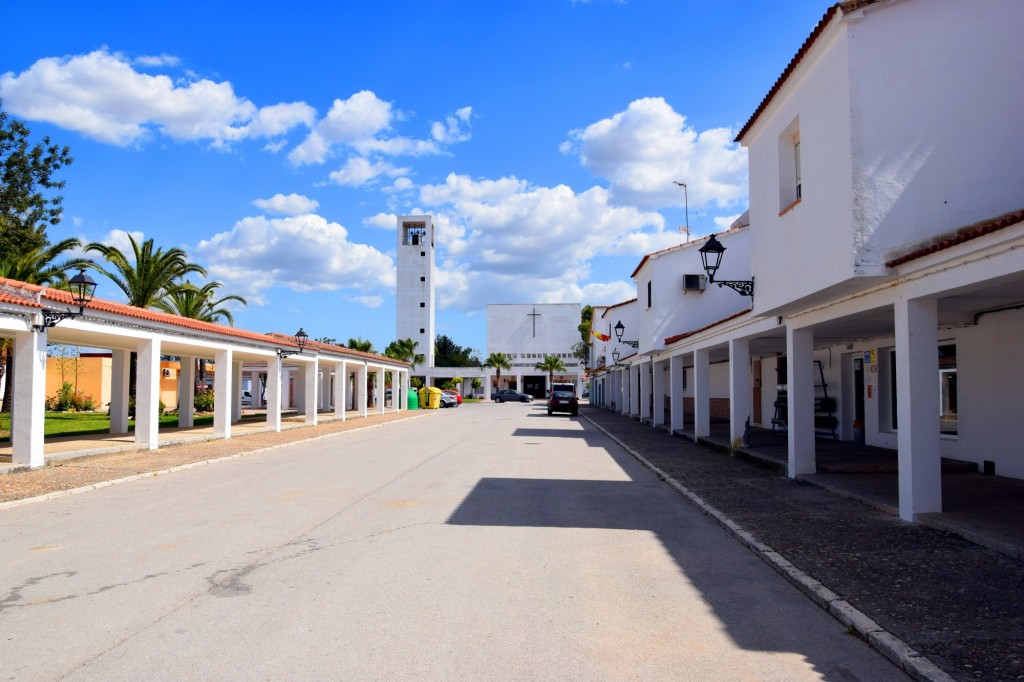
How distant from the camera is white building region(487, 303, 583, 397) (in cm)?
10231

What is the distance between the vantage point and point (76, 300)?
15.0 meters

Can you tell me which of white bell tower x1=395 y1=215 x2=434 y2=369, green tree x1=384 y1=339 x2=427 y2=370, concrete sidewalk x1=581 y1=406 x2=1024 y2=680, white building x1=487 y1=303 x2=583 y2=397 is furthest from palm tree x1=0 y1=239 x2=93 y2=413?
white building x1=487 y1=303 x2=583 y2=397

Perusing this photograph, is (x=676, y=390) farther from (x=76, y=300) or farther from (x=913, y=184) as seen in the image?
(x=76, y=300)

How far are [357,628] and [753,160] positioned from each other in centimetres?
1163

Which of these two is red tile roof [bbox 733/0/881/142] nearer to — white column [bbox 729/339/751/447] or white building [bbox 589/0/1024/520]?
white building [bbox 589/0/1024/520]

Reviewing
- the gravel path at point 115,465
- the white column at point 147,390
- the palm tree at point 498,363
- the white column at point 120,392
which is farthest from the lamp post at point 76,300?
the palm tree at point 498,363

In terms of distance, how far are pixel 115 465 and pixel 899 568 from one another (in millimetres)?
14300

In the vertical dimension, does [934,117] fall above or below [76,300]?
above

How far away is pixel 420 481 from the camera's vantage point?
1288cm

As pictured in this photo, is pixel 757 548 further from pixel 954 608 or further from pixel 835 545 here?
pixel 954 608

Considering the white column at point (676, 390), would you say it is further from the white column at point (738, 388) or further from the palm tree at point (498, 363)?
the palm tree at point (498, 363)

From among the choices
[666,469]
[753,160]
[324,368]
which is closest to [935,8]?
[753,160]

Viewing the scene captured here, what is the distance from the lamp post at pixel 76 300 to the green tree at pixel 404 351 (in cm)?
7169

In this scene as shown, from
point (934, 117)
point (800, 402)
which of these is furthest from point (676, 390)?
point (934, 117)
